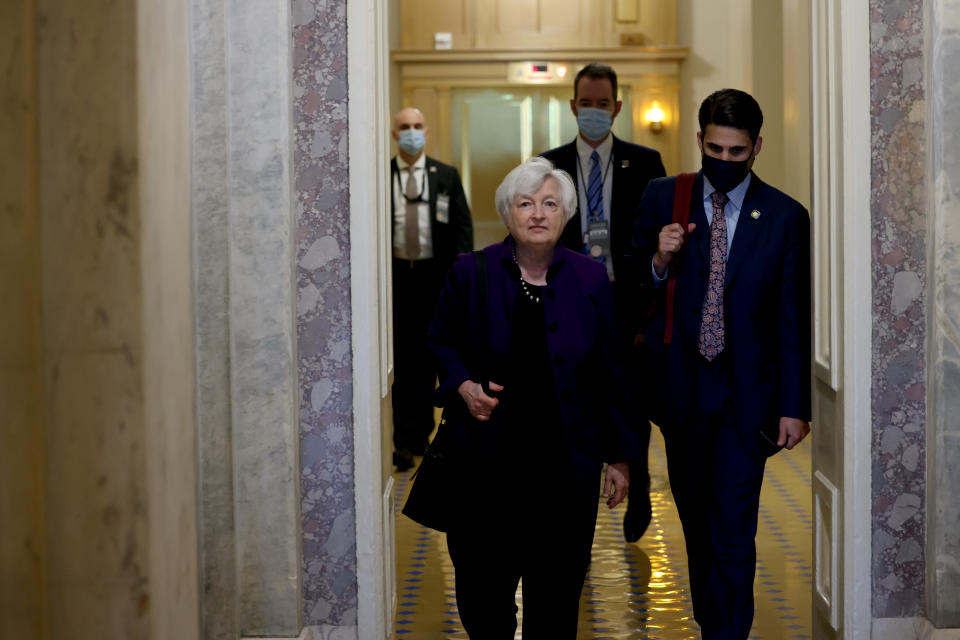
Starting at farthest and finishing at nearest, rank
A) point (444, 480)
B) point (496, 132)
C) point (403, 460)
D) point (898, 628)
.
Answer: point (496, 132), point (403, 460), point (898, 628), point (444, 480)

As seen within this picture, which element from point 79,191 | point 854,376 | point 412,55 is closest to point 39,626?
point 79,191

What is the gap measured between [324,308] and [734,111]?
1.49m

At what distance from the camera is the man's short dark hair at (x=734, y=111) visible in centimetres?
452

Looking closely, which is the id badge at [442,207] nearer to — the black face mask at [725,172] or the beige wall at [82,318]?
the black face mask at [725,172]

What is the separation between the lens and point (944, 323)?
452 cm

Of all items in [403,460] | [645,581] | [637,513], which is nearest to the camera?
[645,581]

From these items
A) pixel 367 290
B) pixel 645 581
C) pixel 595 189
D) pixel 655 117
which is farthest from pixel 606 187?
pixel 655 117

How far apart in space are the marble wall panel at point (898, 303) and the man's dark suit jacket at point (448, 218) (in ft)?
13.9

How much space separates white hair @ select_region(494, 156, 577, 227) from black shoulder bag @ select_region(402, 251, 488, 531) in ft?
0.60

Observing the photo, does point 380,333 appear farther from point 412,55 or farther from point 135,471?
point 412,55

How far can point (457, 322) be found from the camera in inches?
166

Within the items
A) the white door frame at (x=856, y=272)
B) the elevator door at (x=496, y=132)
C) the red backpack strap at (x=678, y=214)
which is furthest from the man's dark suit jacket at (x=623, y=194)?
the elevator door at (x=496, y=132)

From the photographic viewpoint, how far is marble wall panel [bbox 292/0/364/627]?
4.56m

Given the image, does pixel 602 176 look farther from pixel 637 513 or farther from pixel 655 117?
pixel 655 117
